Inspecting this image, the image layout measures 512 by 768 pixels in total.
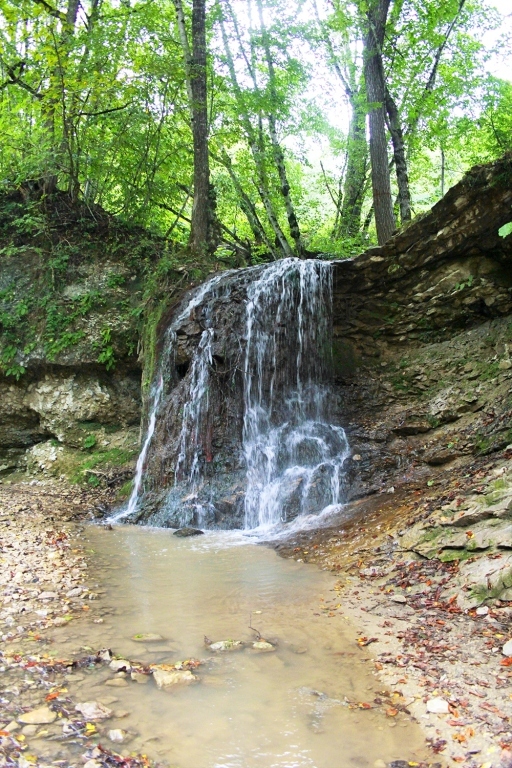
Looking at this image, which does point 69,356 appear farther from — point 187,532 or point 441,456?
point 441,456

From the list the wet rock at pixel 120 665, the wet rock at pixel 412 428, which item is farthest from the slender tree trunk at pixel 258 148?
the wet rock at pixel 120 665

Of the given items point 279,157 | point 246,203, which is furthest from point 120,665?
point 246,203

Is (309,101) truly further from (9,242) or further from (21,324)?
(21,324)

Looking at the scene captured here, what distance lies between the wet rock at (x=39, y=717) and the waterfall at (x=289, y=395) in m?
5.02

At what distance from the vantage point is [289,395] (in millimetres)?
9188

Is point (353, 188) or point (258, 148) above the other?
point (258, 148)

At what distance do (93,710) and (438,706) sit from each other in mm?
1636

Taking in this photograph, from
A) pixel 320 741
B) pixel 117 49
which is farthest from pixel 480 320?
pixel 117 49

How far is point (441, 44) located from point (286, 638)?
1421 centimetres

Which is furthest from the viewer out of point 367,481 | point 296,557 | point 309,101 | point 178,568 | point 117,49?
point 309,101

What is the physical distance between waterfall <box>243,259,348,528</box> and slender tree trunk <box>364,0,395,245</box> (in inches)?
70.6

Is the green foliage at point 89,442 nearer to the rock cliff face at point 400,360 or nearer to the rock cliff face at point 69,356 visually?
the rock cliff face at point 69,356

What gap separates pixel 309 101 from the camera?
1466 centimetres

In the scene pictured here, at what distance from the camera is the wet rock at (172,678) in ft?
9.13
